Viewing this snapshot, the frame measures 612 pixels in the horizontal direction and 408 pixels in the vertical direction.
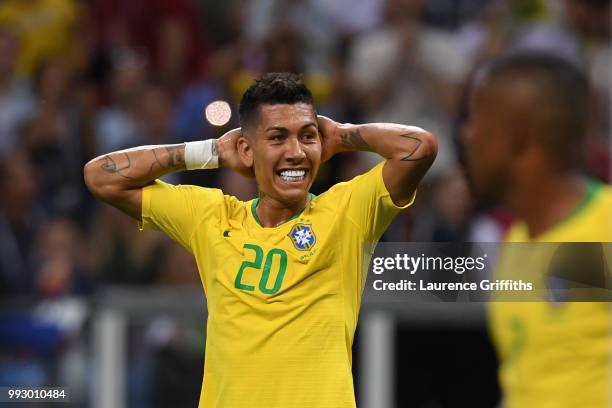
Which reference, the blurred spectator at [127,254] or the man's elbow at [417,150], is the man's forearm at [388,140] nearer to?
the man's elbow at [417,150]

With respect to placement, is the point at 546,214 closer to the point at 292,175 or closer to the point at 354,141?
the point at 354,141

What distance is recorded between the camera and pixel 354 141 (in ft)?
14.8

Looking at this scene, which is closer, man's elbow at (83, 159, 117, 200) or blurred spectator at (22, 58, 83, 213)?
man's elbow at (83, 159, 117, 200)

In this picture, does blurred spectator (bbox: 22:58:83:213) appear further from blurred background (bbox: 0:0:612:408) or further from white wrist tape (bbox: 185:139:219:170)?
white wrist tape (bbox: 185:139:219:170)

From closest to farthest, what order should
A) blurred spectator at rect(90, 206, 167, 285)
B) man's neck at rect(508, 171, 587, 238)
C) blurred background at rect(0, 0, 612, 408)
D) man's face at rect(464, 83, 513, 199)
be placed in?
man's neck at rect(508, 171, 587, 238) < man's face at rect(464, 83, 513, 199) < blurred background at rect(0, 0, 612, 408) < blurred spectator at rect(90, 206, 167, 285)

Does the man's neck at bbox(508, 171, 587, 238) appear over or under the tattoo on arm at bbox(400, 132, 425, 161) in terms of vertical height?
under

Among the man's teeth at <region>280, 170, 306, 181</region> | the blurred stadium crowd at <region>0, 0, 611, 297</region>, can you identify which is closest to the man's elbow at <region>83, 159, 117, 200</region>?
the man's teeth at <region>280, 170, 306, 181</region>

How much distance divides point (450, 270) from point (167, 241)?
2.75m

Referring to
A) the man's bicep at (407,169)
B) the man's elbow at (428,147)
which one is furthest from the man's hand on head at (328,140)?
the man's elbow at (428,147)

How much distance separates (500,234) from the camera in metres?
6.83

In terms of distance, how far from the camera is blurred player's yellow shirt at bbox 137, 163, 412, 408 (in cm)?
420

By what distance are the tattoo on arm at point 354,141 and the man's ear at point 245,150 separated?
384 millimetres

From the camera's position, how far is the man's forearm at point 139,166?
183 inches

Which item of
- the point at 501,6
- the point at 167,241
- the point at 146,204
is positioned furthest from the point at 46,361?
the point at 501,6
